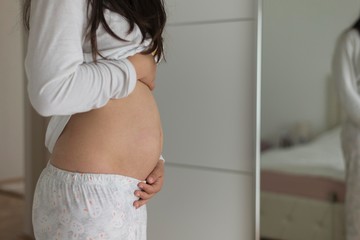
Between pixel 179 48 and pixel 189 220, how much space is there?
64cm

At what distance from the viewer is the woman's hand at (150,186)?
3.27ft

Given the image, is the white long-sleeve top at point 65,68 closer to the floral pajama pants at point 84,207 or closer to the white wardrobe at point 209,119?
the floral pajama pants at point 84,207

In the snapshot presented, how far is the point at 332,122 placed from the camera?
140 centimetres

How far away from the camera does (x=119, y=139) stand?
0.94 m

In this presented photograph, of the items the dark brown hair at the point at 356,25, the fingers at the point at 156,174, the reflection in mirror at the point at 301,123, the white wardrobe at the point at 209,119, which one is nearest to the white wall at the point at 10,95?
the white wardrobe at the point at 209,119

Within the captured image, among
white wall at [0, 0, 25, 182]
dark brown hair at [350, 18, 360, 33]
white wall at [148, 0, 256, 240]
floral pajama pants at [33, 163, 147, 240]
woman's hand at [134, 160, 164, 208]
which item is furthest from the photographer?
white wall at [0, 0, 25, 182]

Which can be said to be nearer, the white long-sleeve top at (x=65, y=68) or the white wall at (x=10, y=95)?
the white long-sleeve top at (x=65, y=68)

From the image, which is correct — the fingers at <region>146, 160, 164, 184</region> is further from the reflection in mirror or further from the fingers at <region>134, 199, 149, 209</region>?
the reflection in mirror

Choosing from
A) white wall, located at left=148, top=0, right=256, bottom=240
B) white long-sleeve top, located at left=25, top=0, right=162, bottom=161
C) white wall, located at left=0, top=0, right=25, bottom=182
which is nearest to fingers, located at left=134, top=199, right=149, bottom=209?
white long-sleeve top, located at left=25, top=0, right=162, bottom=161

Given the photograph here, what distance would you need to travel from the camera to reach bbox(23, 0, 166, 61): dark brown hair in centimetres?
89

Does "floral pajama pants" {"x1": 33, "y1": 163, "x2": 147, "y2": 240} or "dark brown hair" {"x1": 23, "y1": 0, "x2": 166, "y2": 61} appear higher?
"dark brown hair" {"x1": 23, "y1": 0, "x2": 166, "y2": 61}

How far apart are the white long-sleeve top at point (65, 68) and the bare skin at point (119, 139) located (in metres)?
0.07

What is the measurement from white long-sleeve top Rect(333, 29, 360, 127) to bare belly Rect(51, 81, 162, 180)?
27.1 inches

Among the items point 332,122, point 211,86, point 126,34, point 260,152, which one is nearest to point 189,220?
point 260,152
